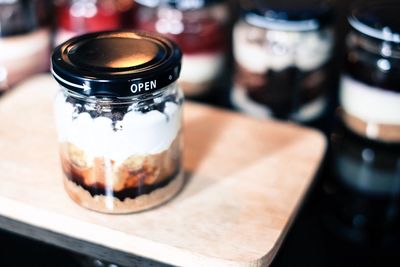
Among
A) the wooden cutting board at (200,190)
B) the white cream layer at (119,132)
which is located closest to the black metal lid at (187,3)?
the wooden cutting board at (200,190)

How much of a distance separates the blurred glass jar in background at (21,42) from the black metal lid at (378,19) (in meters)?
0.40

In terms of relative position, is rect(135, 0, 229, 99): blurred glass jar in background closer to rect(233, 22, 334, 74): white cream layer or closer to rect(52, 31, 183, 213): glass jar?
A: rect(233, 22, 334, 74): white cream layer

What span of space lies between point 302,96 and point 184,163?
189mm

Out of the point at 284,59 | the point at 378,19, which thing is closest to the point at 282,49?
the point at 284,59

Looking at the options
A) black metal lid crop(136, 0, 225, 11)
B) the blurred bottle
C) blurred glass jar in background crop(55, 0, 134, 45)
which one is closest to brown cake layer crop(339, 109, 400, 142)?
the blurred bottle

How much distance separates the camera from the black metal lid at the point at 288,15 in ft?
2.25

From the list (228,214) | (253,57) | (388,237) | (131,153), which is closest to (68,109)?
(131,153)

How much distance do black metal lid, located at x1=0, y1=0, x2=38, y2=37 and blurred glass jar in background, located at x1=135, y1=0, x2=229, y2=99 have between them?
0.14 metres

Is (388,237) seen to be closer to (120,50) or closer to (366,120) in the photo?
(366,120)

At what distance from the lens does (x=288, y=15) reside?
2.25 ft

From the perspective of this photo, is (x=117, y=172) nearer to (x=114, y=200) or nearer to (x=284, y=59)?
(x=114, y=200)

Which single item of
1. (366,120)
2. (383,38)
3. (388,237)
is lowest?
(388,237)

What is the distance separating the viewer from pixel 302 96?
2.41ft

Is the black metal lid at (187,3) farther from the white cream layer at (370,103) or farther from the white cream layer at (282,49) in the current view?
the white cream layer at (370,103)
